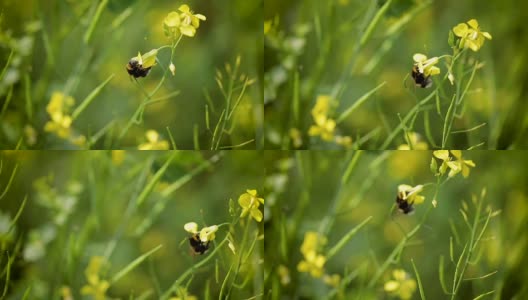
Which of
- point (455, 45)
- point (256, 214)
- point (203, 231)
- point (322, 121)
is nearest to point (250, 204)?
point (256, 214)

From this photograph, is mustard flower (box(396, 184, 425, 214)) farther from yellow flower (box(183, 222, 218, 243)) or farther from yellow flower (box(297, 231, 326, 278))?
yellow flower (box(183, 222, 218, 243))

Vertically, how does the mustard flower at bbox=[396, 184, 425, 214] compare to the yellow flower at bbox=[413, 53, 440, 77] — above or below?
below

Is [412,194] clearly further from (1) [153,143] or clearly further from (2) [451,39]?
(1) [153,143]

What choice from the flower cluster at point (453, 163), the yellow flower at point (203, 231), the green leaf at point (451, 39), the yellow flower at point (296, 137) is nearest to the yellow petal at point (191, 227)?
the yellow flower at point (203, 231)

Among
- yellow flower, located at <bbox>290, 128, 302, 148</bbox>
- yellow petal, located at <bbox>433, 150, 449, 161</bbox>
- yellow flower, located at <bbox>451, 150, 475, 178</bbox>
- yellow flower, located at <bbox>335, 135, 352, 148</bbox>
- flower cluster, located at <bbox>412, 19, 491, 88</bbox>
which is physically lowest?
yellow flower, located at <bbox>451, 150, 475, 178</bbox>

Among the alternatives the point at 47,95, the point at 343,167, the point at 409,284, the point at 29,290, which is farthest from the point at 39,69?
the point at 409,284

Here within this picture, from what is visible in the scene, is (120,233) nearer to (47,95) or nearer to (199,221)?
(199,221)

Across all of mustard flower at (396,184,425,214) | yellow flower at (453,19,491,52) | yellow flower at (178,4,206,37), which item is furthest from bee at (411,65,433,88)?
yellow flower at (178,4,206,37)
